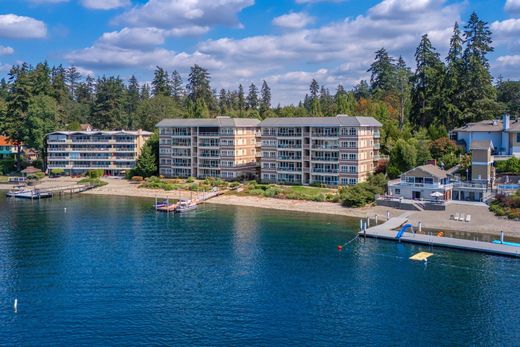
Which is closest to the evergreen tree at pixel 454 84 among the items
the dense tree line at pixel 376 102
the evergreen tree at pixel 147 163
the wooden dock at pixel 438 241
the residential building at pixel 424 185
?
the dense tree line at pixel 376 102

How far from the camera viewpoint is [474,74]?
101m

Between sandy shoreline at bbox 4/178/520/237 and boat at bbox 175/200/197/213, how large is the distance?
18.1 ft

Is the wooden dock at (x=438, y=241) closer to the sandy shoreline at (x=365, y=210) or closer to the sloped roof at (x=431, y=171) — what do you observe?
the sandy shoreline at (x=365, y=210)

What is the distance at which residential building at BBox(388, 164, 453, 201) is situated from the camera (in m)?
77.2

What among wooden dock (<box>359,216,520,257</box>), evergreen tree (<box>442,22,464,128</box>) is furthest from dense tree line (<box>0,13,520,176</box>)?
wooden dock (<box>359,216,520,257</box>)

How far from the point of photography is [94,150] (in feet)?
398

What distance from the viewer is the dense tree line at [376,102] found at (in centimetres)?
10144

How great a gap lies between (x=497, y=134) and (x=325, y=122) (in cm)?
2799

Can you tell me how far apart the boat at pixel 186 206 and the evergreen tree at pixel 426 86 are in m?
48.9

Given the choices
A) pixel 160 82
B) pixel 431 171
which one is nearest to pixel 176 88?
pixel 160 82

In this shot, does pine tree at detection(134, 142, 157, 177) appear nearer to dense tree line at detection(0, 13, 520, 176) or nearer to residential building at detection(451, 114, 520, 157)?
dense tree line at detection(0, 13, 520, 176)

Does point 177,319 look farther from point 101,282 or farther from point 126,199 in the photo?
point 126,199

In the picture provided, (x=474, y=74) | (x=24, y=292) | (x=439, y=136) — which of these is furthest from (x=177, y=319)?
(x=474, y=74)

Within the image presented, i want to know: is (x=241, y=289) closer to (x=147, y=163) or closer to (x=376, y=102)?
(x=147, y=163)
